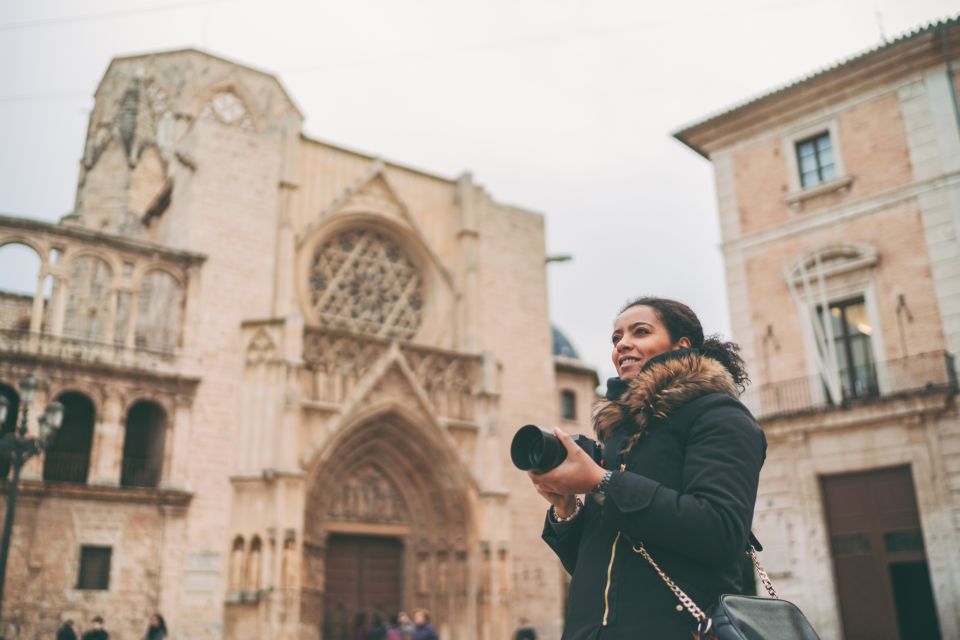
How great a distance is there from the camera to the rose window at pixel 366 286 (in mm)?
21875

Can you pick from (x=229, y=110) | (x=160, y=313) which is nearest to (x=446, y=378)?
(x=160, y=313)

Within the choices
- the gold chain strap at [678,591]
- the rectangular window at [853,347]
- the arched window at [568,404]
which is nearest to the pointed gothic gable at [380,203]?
the arched window at [568,404]

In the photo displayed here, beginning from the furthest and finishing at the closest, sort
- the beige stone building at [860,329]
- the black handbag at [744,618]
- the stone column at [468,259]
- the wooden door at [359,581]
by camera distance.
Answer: the stone column at [468,259] → the wooden door at [359,581] → the beige stone building at [860,329] → the black handbag at [744,618]

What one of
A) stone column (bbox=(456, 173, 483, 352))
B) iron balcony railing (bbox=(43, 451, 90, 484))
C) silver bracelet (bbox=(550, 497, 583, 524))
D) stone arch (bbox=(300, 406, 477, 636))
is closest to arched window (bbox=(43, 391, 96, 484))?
iron balcony railing (bbox=(43, 451, 90, 484))

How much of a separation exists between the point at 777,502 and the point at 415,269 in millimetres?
10864

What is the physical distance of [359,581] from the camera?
65.8ft

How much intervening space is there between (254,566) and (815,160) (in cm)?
1380

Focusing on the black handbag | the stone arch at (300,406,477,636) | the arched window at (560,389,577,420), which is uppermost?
the arched window at (560,389,577,420)

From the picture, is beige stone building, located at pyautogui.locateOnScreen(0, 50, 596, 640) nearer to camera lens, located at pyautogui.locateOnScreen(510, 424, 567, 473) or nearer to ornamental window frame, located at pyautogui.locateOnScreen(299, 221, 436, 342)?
ornamental window frame, located at pyautogui.locateOnScreen(299, 221, 436, 342)

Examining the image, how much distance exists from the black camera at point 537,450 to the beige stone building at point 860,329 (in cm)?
1483

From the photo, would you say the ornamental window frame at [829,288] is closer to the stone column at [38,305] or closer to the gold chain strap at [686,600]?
the stone column at [38,305]

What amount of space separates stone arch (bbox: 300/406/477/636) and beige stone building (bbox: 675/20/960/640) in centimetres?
685

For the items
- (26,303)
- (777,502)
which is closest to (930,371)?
(777,502)

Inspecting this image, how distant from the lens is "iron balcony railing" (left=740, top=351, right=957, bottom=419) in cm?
1550
